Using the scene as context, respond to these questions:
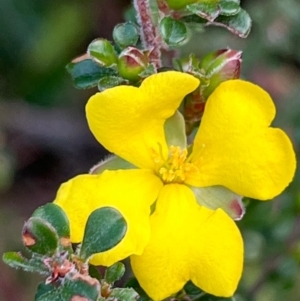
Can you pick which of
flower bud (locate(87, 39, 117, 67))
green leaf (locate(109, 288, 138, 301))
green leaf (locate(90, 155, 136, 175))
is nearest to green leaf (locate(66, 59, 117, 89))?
flower bud (locate(87, 39, 117, 67))

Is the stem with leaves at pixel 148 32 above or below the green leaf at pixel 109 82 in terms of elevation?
above

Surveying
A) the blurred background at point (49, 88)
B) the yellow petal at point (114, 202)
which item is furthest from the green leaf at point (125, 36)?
the blurred background at point (49, 88)

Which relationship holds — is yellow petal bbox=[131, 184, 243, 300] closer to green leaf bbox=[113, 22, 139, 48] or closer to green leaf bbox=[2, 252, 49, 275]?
green leaf bbox=[2, 252, 49, 275]

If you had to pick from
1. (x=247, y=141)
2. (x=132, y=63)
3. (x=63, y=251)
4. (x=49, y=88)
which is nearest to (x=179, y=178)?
(x=247, y=141)

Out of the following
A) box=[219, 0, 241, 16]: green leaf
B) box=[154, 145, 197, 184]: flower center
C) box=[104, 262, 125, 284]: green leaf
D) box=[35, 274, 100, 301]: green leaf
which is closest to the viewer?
box=[35, 274, 100, 301]: green leaf

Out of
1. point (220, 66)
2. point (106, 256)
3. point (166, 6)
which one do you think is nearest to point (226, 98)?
point (220, 66)

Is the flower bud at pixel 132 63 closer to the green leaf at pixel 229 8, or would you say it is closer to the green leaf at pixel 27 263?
the green leaf at pixel 229 8
